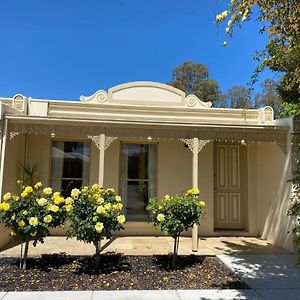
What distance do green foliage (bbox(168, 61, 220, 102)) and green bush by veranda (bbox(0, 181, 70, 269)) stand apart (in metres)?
28.8

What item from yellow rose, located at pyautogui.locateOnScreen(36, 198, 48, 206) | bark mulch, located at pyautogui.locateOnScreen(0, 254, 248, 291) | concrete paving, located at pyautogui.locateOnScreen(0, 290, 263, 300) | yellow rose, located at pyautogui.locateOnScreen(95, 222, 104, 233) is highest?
yellow rose, located at pyautogui.locateOnScreen(36, 198, 48, 206)

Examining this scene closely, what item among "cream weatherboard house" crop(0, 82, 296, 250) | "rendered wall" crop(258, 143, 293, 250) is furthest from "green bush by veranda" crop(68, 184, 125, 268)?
"rendered wall" crop(258, 143, 293, 250)

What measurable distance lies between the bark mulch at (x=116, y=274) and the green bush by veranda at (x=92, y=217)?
0.64 meters

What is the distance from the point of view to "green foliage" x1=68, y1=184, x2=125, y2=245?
519 centimetres

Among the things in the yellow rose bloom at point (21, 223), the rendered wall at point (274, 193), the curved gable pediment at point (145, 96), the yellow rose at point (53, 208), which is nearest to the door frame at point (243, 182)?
the rendered wall at point (274, 193)

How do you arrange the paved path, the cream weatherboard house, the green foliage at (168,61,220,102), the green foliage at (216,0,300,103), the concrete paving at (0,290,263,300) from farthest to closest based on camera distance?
the green foliage at (168,61,220,102) < the cream weatherboard house < the paved path < the concrete paving at (0,290,263,300) < the green foliage at (216,0,300,103)

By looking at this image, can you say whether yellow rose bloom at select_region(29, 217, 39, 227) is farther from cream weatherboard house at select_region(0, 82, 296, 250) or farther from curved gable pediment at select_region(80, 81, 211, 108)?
curved gable pediment at select_region(80, 81, 211, 108)

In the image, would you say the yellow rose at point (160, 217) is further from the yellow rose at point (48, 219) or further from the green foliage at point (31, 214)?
the yellow rose at point (48, 219)

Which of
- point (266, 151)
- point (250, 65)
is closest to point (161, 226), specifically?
point (250, 65)

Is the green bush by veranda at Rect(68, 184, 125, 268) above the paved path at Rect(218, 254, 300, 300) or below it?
above

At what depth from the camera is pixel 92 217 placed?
5.25 m

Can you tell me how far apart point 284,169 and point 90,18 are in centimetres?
622

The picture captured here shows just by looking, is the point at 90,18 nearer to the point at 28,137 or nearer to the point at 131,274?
the point at 28,137

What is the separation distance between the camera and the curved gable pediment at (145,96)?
30.1 feet
